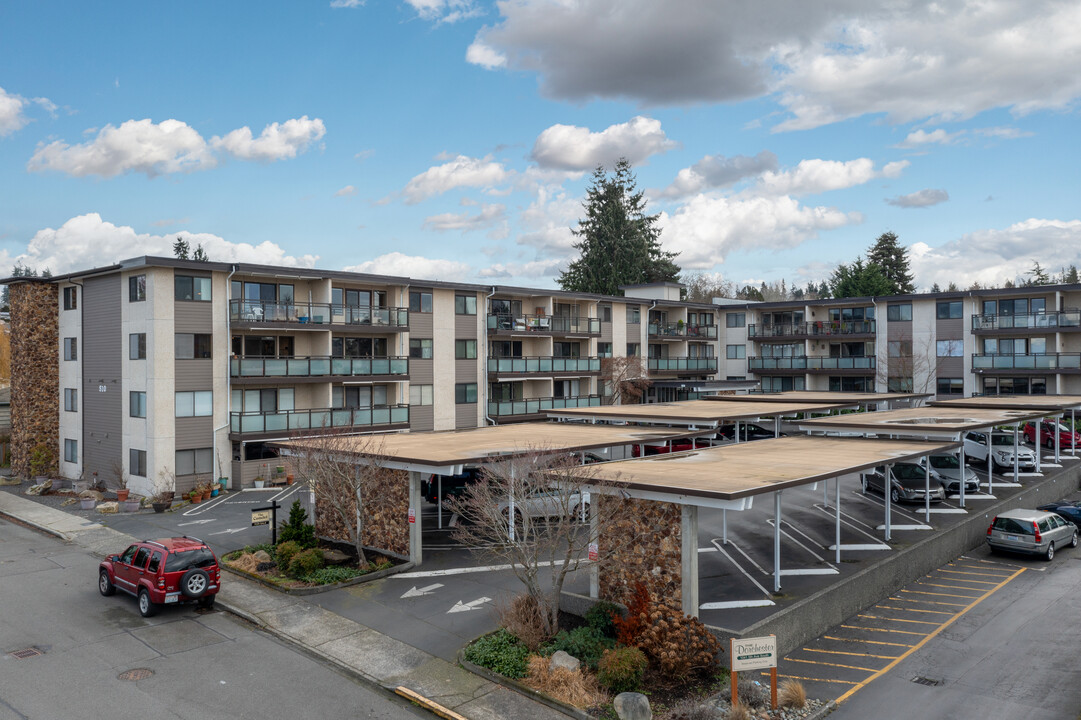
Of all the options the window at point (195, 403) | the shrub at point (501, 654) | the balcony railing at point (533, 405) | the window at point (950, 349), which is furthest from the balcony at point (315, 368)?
the window at point (950, 349)

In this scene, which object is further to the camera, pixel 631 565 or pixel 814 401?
pixel 814 401

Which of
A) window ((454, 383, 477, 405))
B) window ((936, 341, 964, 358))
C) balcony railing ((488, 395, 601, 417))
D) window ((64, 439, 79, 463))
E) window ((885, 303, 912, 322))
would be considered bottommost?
window ((64, 439, 79, 463))

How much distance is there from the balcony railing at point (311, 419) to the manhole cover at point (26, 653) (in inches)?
721

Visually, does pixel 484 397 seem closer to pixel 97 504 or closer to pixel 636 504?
pixel 97 504

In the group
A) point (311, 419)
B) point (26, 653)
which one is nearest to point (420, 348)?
point (311, 419)

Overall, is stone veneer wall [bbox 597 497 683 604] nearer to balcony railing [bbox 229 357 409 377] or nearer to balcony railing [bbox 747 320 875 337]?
balcony railing [bbox 229 357 409 377]

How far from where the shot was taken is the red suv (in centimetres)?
1883

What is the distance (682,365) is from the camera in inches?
2514

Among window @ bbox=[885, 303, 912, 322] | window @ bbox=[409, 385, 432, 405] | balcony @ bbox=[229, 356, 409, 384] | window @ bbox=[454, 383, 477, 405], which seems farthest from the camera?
window @ bbox=[885, 303, 912, 322]

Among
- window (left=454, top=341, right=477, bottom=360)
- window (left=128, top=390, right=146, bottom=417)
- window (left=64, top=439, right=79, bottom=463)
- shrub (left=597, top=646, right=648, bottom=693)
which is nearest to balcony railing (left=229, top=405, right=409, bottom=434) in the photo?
window (left=128, top=390, right=146, bottom=417)

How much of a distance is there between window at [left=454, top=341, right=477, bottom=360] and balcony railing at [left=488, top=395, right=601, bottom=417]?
11.0 feet

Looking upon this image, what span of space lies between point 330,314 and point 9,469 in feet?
77.0

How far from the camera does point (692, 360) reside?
64812 millimetres

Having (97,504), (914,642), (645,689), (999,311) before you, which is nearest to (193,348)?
(97,504)
